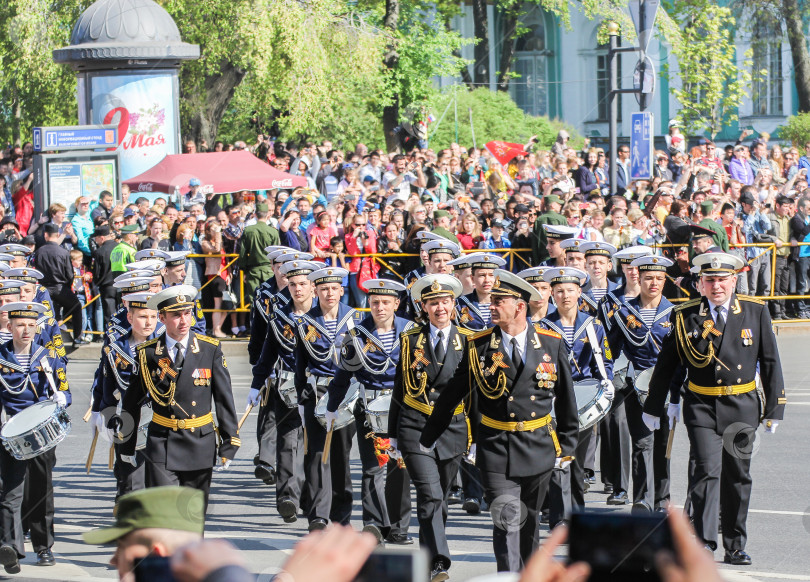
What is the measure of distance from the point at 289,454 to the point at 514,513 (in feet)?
10.2

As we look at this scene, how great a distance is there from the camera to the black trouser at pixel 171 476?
8836 mm

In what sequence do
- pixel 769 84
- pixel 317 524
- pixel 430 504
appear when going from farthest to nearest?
pixel 769 84
pixel 317 524
pixel 430 504

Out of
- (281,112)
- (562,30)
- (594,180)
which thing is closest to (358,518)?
(594,180)

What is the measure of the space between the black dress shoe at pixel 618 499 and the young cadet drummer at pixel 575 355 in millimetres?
330

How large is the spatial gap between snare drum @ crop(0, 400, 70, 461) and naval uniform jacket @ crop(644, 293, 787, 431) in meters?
4.01

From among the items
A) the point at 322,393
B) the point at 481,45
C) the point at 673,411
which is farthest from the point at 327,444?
the point at 481,45

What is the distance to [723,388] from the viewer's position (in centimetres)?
891

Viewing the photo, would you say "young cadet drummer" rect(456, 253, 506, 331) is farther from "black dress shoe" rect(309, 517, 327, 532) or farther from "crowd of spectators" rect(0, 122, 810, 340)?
"crowd of spectators" rect(0, 122, 810, 340)

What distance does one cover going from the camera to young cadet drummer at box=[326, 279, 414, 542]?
9547mm

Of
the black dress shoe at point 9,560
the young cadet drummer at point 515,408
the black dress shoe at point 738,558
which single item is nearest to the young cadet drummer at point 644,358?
the black dress shoe at point 738,558

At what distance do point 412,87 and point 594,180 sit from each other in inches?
479

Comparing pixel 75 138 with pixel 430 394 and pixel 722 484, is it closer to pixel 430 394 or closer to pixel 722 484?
pixel 430 394

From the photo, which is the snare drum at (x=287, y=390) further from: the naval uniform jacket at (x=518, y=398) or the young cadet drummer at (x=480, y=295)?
the naval uniform jacket at (x=518, y=398)

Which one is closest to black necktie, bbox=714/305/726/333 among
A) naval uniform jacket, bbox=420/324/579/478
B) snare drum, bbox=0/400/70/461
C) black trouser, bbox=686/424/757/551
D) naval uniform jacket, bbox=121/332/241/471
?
black trouser, bbox=686/424/757/551
